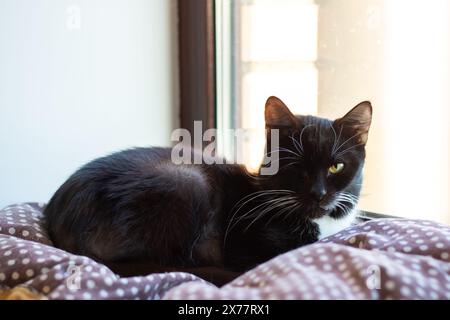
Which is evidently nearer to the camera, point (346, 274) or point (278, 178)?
point (346, 274)

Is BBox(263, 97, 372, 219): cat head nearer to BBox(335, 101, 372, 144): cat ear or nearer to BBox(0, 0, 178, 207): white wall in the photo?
BBox(335, 101, 372, 144): cat ear

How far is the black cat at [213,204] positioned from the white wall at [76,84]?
42 cm

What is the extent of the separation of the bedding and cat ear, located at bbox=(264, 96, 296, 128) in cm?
33

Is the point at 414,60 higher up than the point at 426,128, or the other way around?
the point at 414,60

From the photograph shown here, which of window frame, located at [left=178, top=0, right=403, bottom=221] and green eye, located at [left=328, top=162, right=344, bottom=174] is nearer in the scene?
green eye, located at [left=328, top=162, right=344, bottom=174]

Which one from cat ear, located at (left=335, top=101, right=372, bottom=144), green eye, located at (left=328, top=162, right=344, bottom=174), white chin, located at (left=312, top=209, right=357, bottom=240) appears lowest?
white chin, located at (left=312, top=209, right=357, bottom=240)

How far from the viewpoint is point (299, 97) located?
1745 millimetres

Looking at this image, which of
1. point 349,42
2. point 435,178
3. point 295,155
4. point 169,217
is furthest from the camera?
point 349,42

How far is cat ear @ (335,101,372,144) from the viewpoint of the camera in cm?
121

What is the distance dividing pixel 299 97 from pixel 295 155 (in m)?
0.57

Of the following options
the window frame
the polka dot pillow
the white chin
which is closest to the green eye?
the white chin

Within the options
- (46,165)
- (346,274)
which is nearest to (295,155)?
(346,274)

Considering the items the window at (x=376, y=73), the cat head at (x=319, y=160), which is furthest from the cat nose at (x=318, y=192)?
the window at (x=376, y=73)

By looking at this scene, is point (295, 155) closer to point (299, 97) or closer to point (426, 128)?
point (426, 128)
